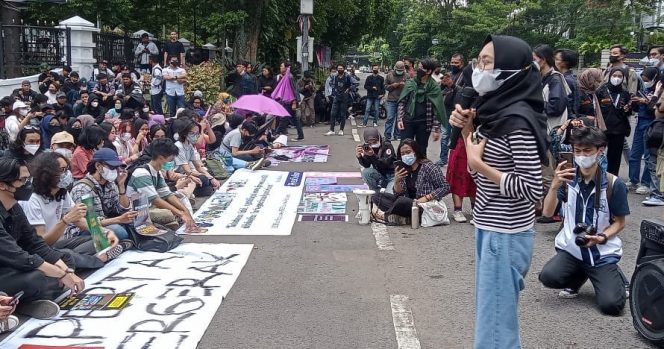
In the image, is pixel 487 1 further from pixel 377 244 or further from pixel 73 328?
pixel 73 328

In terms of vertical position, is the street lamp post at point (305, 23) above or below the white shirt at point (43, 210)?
above

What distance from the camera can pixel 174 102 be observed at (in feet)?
50.4

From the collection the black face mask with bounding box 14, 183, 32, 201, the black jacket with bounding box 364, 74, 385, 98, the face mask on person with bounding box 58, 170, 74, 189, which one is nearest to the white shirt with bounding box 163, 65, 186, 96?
the black jacket with bounding box 364, 74, 385, 98

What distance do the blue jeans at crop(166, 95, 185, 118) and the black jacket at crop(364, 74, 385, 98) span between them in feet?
17.4

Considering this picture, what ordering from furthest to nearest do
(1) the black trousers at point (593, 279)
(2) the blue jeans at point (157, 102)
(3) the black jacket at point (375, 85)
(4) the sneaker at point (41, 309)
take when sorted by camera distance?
(3) the black jacket at point (375, 85) → (2) the blue jeans at point (157, 102) → (1) the black trousers at point (593, 279) → (4) the sneaker at point (41, 309)

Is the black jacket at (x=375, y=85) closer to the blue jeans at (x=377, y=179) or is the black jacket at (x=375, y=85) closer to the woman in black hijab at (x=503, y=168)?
the blue jeans at (x=377, y=179)

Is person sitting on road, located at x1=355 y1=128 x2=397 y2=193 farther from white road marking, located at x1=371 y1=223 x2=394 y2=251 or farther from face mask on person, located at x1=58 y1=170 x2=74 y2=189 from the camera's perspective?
face mask on person, located at x1=58 y1=170 x2=74 y2=189

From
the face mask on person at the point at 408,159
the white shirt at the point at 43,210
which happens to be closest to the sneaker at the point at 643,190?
the face mask on person at the point at 408,159

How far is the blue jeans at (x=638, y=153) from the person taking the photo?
958 cm

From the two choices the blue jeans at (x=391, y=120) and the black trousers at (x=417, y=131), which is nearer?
the black trousers at (x=417, y=131)

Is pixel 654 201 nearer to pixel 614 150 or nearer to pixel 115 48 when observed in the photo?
pixel 614 150

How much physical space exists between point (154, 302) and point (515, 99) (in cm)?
343

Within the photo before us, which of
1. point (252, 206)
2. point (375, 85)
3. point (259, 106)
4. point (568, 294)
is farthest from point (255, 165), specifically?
point (568, 294)

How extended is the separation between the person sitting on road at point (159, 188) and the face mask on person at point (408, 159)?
2.51 m
